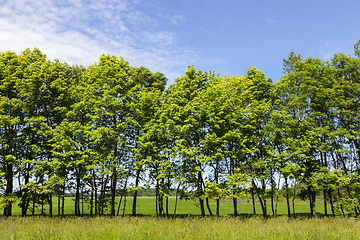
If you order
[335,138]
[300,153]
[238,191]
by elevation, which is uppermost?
[335,138]

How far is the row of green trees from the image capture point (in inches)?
890

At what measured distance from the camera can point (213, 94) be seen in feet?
82.8

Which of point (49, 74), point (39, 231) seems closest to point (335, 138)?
point (39, 231)

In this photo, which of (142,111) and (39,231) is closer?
(39,231)

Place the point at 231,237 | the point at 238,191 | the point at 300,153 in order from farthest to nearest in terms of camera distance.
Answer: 1. the point at 300,153
2. the point at 238,191
3. the point at 231,237

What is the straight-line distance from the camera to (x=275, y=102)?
2600cm

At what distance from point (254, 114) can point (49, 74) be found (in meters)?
24.4

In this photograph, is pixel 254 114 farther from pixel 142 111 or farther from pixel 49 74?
pixel 49 74

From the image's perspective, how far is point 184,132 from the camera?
22.9 metres

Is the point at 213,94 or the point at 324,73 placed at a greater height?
the point at 324,73

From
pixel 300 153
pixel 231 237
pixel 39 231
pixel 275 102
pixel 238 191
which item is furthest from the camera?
pixel 275 102

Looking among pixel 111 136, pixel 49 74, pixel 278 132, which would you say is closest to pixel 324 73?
pixel 278 132

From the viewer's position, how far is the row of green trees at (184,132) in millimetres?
22594

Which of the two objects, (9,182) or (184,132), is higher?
(184,132)
